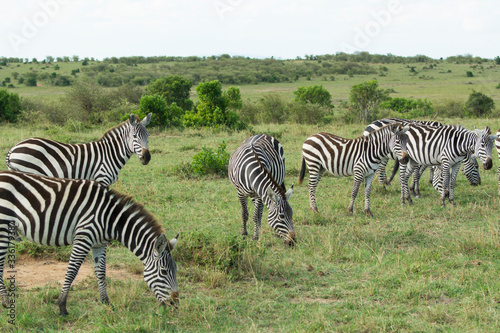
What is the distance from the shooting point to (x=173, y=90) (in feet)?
106

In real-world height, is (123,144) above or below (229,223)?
above

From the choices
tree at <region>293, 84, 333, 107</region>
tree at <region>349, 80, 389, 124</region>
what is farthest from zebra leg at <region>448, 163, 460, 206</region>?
tree at <region>293, 84, 333, 107</region>

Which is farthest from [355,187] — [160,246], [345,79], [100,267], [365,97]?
[345,79]

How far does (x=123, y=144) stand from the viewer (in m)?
7.79

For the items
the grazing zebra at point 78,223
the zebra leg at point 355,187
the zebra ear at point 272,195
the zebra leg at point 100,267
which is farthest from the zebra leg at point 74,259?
the zebra leg at point 355,187

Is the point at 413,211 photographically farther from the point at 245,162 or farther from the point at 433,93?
the point at 433,93

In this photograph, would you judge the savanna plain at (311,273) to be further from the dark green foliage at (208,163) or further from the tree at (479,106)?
the tree at (479,106)

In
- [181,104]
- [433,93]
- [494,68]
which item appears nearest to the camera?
[181,104]

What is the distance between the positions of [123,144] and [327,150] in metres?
4.27

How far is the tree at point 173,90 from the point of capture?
31938 mm

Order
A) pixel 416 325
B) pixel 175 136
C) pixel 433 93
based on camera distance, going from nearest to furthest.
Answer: pixel 416 325
pixel 175 136
pixel 433 93

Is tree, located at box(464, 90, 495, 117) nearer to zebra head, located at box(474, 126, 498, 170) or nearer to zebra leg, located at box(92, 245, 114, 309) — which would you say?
zebra head, located at box(474, 126, 498, 170)

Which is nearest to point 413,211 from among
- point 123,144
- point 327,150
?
point 327,150

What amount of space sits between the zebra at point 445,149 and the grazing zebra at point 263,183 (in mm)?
3137
